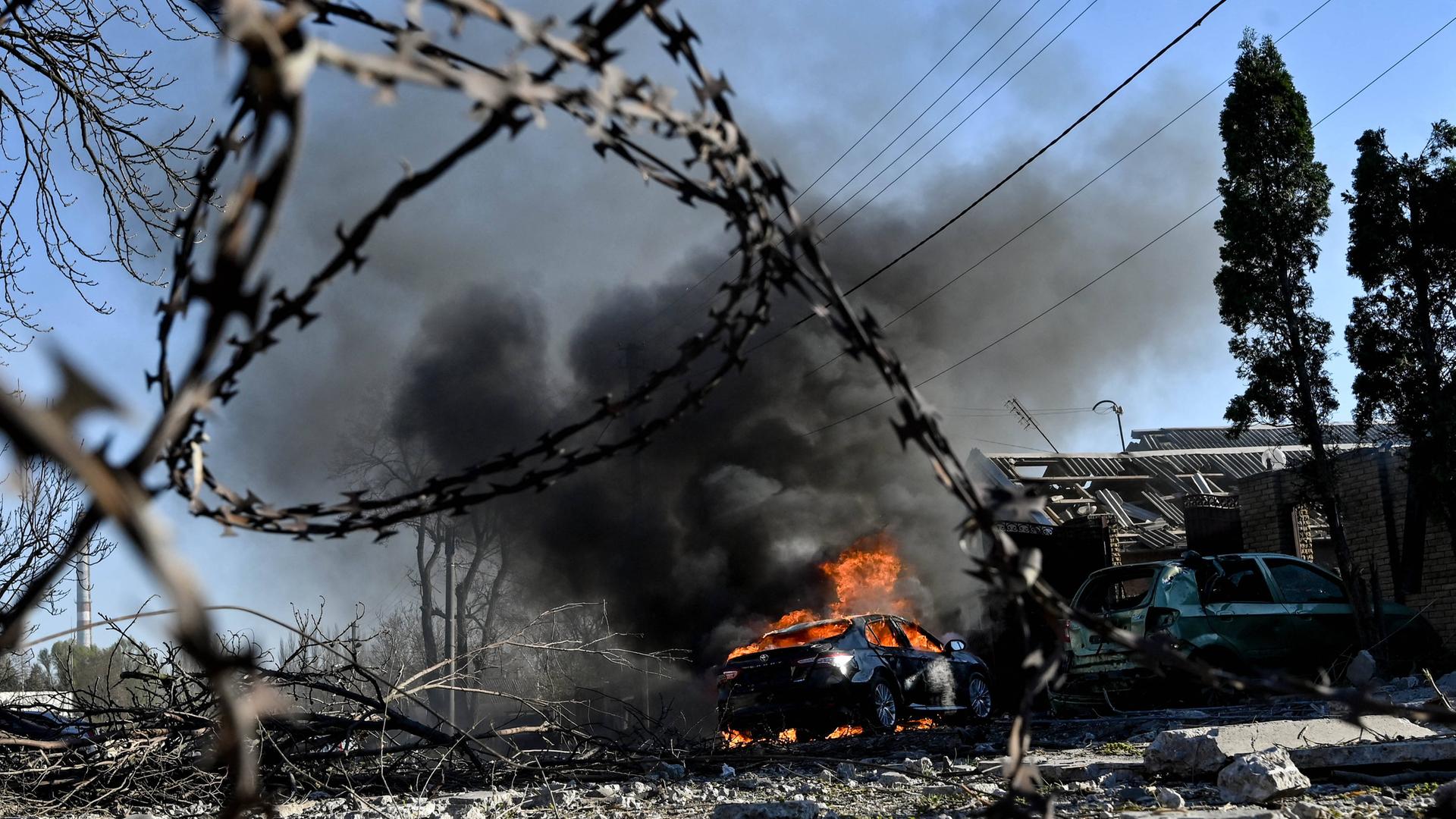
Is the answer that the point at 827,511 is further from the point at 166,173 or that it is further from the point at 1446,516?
the point at 166,173

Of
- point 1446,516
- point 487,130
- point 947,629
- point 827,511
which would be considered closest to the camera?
point 487,130

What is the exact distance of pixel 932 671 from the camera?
13.6 metres

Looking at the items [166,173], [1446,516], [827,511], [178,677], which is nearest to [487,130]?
[178,677]

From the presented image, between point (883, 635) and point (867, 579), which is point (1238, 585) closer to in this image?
point (883, 635)

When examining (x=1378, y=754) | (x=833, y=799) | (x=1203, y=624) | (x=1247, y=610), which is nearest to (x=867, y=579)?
(x=1247, y=610)

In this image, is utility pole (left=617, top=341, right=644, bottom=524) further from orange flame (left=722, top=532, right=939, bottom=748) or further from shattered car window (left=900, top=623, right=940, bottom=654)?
shattered car window (left=900, top=623, right=940, bottom=654)

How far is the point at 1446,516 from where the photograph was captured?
14820 millimetres

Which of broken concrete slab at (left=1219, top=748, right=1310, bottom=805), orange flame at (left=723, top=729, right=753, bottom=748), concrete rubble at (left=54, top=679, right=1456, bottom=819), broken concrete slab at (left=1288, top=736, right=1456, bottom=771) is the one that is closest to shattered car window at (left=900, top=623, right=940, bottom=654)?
orange flame at (left=723, top=729, right=753, bottom=748)

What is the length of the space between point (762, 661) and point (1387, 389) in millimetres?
10408

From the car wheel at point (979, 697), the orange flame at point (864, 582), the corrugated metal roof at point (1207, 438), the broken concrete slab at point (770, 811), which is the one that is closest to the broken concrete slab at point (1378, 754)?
the broken concrete slab at point (770, 811)

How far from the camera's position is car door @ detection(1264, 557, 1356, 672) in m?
12.3

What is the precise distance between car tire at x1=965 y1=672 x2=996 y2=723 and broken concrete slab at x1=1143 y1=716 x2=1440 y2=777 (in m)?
7.69

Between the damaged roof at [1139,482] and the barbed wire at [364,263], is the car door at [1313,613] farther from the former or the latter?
the barbed wire at [364,263]

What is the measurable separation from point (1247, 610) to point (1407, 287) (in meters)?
7.52
